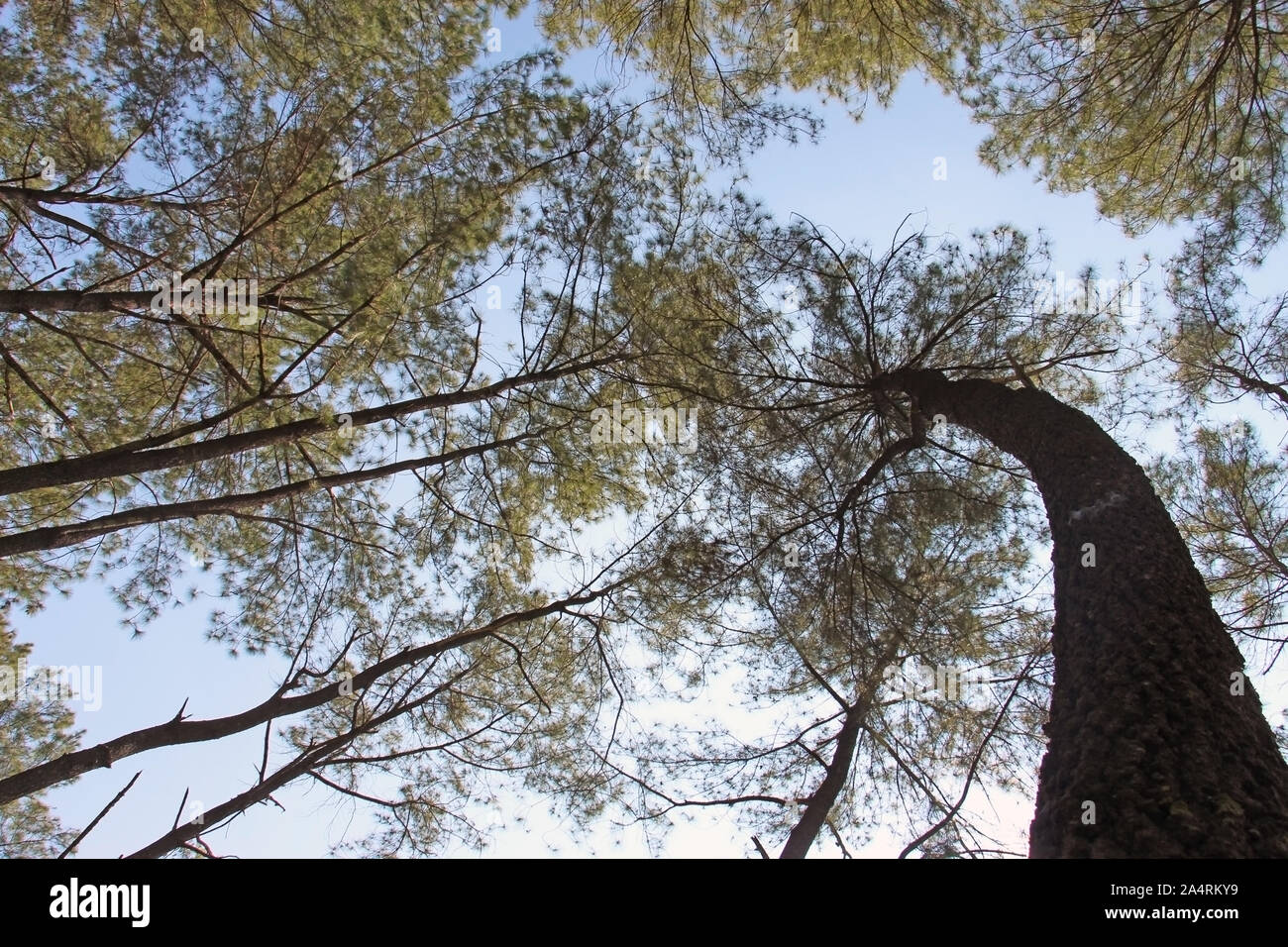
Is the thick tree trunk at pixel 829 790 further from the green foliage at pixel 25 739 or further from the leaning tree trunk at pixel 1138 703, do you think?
the green foliage at pixel 25 739

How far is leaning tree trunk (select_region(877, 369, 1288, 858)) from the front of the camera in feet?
5.27

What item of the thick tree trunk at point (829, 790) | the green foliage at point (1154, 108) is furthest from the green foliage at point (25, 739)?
the green foliage at point (1154, 108)

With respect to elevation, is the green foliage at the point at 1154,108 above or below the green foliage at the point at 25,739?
above

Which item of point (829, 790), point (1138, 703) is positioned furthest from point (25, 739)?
point (1138, 703)

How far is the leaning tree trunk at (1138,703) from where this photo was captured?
161 centimetres

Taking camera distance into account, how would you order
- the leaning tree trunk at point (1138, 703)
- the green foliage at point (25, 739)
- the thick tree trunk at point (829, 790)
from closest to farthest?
1. the leaning tree trunk at point (1138, 703)
2. the thick tree trunk at point (829, 790)
3. the green foliage at point (25, 739)

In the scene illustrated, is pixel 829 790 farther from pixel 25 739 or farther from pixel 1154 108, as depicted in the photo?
pixel 25 739

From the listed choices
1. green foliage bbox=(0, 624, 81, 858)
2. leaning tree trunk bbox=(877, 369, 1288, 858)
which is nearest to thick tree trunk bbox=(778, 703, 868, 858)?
leaning tree trunk bbox=(877, 369, 1288, 858)

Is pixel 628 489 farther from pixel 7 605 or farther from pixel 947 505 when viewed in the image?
pixel 7 605

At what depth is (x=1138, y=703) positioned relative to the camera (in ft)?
6.26

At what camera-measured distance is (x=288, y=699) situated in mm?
4004
